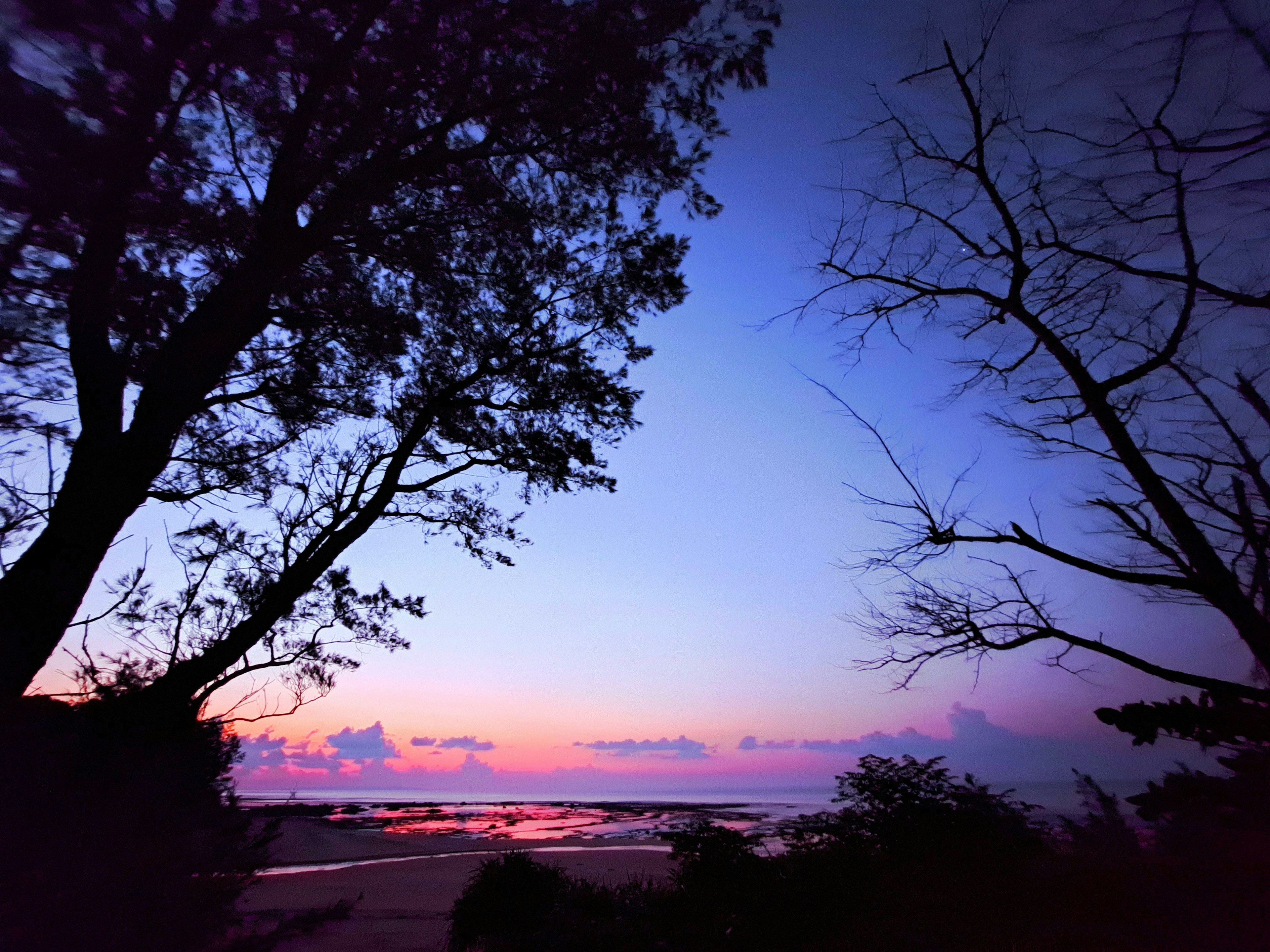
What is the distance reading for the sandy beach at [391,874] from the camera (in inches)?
340

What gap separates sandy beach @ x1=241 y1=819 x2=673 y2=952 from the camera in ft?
28.3

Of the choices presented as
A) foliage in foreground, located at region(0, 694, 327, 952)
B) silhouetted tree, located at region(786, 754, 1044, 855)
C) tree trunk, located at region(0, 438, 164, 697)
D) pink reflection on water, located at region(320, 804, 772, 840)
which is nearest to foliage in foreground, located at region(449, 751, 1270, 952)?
silhouetted tree, located at region(786, 754, 1044, 855)

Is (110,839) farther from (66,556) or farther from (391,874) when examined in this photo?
Answer: (391,874)

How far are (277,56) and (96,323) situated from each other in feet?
8.43

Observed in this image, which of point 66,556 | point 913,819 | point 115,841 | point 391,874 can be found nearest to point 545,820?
point 391,874

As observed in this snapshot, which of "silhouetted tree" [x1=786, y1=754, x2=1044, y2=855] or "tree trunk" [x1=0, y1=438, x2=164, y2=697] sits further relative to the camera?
"silhouetted tree" [x1=786, y1=754, x2=1044, y2=855]

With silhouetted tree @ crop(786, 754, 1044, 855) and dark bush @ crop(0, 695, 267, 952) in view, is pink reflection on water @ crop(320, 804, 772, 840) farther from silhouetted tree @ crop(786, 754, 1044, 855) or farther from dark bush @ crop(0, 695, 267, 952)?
dark bush @ crop(0, 695, 267, 952)

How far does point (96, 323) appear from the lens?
4953 millimetres

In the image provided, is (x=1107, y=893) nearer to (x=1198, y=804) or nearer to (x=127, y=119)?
(x=1198, y=804)

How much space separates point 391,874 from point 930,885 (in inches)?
497

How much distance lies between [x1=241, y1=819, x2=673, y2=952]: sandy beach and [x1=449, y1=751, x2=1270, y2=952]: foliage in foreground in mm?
1290

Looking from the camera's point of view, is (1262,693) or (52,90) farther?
(1262,693)

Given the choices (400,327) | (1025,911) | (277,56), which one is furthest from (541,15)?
(1025,911)

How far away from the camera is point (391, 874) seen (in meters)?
14.8
